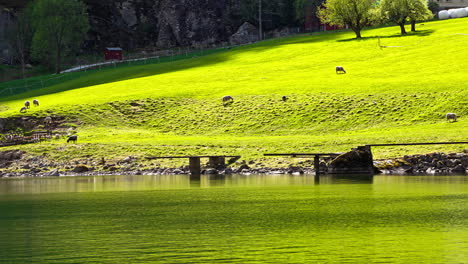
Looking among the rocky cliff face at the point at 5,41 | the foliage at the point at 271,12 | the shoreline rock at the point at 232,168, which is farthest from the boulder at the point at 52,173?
the foliage at the point at 271,12

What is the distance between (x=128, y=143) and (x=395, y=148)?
26502 mm

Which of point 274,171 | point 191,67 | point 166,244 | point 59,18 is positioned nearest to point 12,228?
point 166,244

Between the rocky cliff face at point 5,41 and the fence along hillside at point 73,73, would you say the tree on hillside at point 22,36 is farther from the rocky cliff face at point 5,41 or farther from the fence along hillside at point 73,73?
the fence along hillside at point 73,73

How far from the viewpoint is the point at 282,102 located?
8581 centimetres

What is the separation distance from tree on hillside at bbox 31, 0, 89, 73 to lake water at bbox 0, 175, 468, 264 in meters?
114

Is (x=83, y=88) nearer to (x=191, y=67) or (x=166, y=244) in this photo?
(x=191, y=67)

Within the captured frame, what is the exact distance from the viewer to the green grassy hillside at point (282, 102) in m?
70.3

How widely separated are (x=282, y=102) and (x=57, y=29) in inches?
3439

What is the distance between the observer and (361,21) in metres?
133

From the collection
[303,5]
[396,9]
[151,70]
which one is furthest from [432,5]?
[151,70]

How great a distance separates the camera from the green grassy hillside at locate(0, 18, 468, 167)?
70.3 meters

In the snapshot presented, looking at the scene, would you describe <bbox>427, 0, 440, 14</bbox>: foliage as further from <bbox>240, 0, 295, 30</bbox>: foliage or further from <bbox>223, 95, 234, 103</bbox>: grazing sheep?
<bbox>223, 95, 234, 103</bbox>: grazing sheep

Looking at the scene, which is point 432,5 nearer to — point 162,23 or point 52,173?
point 162,23

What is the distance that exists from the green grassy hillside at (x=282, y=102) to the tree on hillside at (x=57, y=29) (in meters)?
36.3
